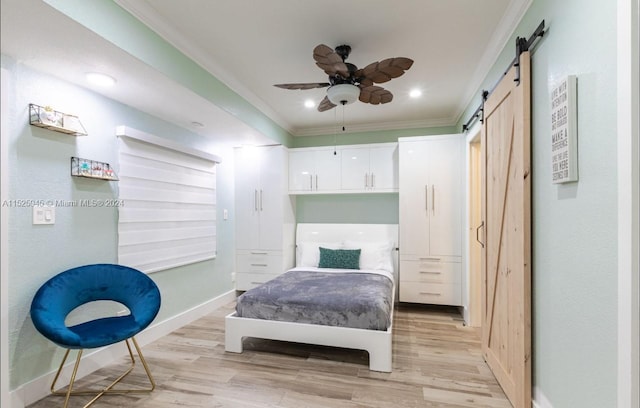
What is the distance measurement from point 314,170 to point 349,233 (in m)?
1.06

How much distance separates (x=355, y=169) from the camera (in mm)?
4273

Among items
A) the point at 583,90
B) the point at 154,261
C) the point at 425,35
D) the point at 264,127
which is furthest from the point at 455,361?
the point at 264,127

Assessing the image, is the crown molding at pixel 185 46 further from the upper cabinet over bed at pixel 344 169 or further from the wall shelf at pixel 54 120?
the upper cabinet over bed at pixel 344 169

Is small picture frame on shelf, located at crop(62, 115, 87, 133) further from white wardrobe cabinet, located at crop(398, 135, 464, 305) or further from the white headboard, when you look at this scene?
white wardrobe cabinet, located at crop(398, 135, 464, 305)

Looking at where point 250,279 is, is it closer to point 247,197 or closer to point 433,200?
point 247,197

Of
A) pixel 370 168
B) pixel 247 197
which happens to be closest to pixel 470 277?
pixel 370 168

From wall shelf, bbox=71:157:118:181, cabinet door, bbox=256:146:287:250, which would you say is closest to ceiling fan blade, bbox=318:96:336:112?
cabinet door, bbox=256:146:287:250

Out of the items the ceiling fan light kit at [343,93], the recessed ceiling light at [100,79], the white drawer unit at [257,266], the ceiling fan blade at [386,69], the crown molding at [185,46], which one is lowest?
the white drawer unit at [257,266]

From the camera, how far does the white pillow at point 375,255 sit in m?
4.00

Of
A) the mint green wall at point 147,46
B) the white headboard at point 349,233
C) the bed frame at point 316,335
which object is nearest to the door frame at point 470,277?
the white headboard at point 349,233

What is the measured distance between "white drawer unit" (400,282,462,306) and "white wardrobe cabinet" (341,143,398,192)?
1281mm

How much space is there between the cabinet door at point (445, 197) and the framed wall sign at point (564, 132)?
219cm

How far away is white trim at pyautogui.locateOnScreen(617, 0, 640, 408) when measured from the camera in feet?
3.38

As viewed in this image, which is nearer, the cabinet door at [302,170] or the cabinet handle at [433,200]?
the cabinet handle at [433,200]
